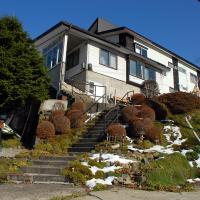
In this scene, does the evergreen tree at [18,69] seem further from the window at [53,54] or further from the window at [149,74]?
the window at [149,74]

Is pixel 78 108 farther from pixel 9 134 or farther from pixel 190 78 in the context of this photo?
pixel 190 78

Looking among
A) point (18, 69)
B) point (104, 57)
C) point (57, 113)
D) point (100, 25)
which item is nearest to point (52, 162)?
point (18, 69)

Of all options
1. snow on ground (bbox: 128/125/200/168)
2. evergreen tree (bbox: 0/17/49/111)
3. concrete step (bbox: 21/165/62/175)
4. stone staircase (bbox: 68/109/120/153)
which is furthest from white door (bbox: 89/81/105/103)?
concrete step (bbox: 21/165/62/175)

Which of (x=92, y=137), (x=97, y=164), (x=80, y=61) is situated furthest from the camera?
(x=80, y=61)

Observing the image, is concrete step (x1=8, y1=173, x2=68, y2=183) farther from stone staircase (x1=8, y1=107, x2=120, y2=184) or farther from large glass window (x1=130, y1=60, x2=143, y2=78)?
large glass window (x1=130, y1=60, x2=143, y2=78)

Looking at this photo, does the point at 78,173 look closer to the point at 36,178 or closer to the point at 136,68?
the point at 36,178

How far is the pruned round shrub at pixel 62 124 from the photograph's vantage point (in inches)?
722

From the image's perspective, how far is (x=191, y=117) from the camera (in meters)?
21.0

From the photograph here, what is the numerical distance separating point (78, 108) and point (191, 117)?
6313 mm

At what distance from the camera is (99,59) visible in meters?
30.0

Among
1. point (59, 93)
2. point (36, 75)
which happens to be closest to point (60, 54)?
point (59, 93)

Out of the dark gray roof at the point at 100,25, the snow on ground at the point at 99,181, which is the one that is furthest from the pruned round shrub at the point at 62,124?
the dark gray roof at the point at 100,25

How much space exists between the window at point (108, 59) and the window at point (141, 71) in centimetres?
204

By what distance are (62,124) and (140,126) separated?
12.6 ft
